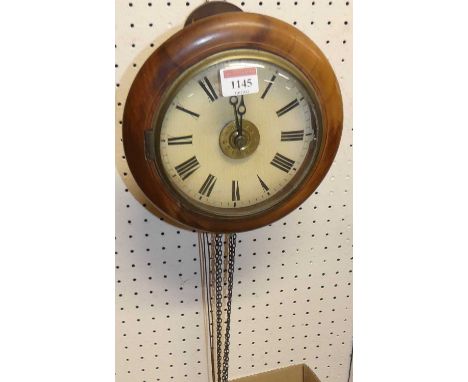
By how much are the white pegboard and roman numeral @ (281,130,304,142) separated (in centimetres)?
38

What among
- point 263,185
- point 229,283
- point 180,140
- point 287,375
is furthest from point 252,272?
point 180,140

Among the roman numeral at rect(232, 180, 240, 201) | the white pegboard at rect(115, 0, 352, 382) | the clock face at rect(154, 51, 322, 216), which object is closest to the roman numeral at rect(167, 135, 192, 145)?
the clock face at rect(154, 51, 322, 216)

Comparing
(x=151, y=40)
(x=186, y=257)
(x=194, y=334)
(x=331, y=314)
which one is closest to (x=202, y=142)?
(x=151, y=40)

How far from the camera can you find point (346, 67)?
1.25 metres

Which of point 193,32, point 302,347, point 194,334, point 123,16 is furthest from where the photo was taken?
point 302,347

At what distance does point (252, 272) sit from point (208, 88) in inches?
24.4

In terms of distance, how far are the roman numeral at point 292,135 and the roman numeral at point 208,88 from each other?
142mm

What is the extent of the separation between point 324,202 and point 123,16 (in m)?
0.65

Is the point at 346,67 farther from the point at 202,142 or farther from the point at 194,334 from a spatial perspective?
the point at 194,334

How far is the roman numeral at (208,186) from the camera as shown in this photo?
3.07 feet

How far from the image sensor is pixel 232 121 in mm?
902

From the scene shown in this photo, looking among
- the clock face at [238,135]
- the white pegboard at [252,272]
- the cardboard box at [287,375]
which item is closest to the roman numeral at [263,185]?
the clock face at [238,135]

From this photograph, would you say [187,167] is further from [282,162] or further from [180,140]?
[282,162]

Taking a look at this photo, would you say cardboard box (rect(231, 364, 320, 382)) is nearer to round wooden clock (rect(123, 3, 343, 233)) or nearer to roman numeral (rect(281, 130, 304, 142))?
round wooden clock (rect(123, 3, 343, 233))
